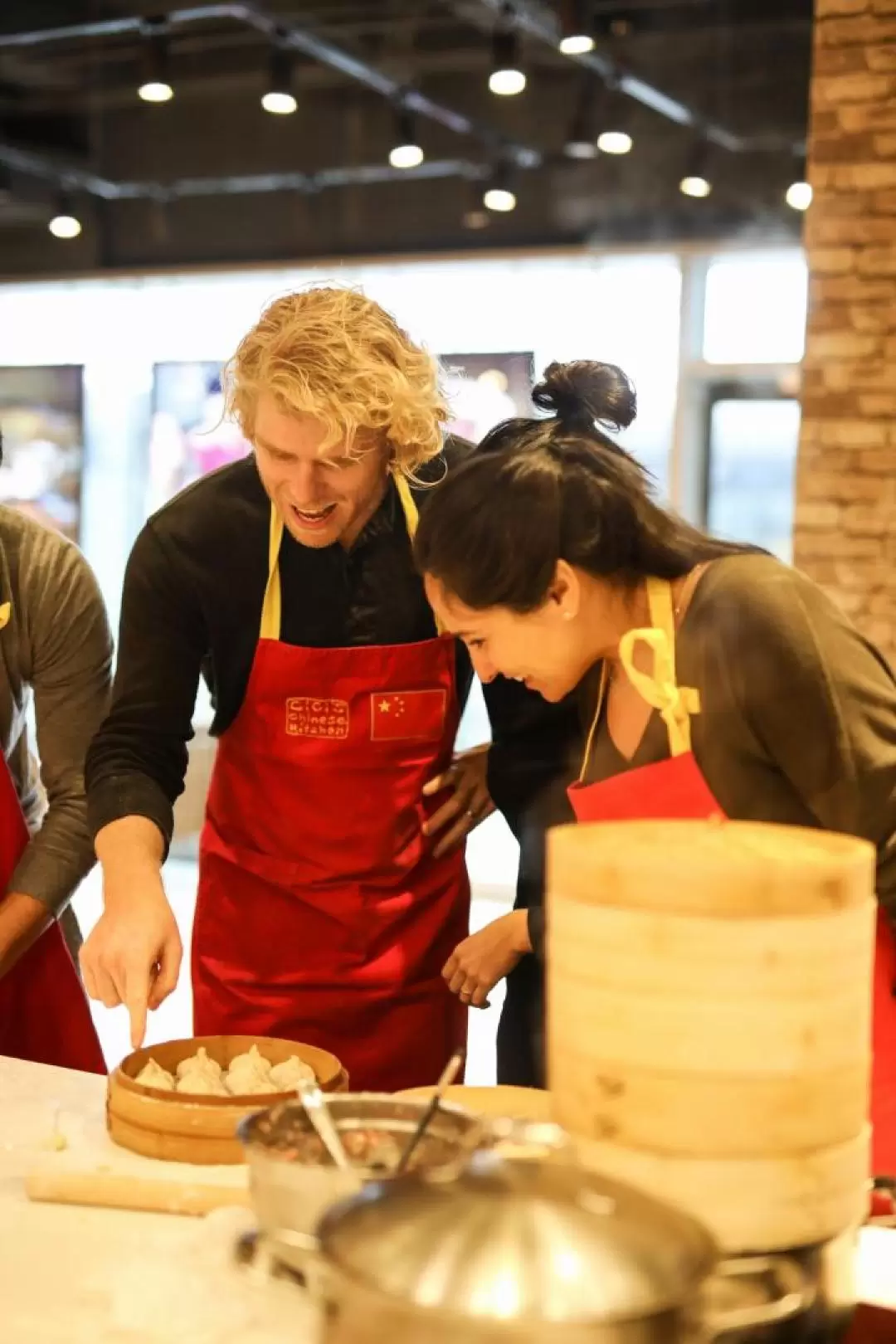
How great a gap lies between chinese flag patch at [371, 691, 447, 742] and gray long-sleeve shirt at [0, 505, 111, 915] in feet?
1.52

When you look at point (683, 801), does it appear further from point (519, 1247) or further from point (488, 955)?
point (519, 1247)

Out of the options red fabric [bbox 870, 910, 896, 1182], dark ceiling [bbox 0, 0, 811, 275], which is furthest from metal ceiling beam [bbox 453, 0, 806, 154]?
red fabric [bbox 870, 910, 896, 1182]

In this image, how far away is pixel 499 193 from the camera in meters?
6.79

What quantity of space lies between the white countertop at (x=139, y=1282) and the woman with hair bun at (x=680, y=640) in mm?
424

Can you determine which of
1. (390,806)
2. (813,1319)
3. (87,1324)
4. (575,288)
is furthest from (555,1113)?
(575,288)

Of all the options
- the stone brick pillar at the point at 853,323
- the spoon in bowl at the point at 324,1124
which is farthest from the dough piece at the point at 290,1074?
the stone brick pillar at the point at 853,323

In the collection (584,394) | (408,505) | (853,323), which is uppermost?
(853,323)

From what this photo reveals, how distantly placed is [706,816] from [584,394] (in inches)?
23.2

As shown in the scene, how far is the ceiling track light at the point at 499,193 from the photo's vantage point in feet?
22.2

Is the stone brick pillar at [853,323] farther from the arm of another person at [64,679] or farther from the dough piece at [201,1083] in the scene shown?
the dough piece at [201,1083]

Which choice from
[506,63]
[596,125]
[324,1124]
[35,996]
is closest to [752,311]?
[596,125]

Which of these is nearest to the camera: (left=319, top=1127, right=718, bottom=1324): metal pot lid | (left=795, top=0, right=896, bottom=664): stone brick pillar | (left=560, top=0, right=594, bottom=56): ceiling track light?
(left=319, top=1127, right=718, bottom=1324): metal pot lid

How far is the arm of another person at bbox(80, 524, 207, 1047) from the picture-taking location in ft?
5.57

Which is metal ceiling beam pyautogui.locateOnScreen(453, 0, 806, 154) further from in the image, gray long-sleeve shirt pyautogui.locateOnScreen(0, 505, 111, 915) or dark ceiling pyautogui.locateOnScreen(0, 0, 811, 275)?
gray long-sleeve shirt pyautogui.locateOnScreen(0, 505, 111, 915)
